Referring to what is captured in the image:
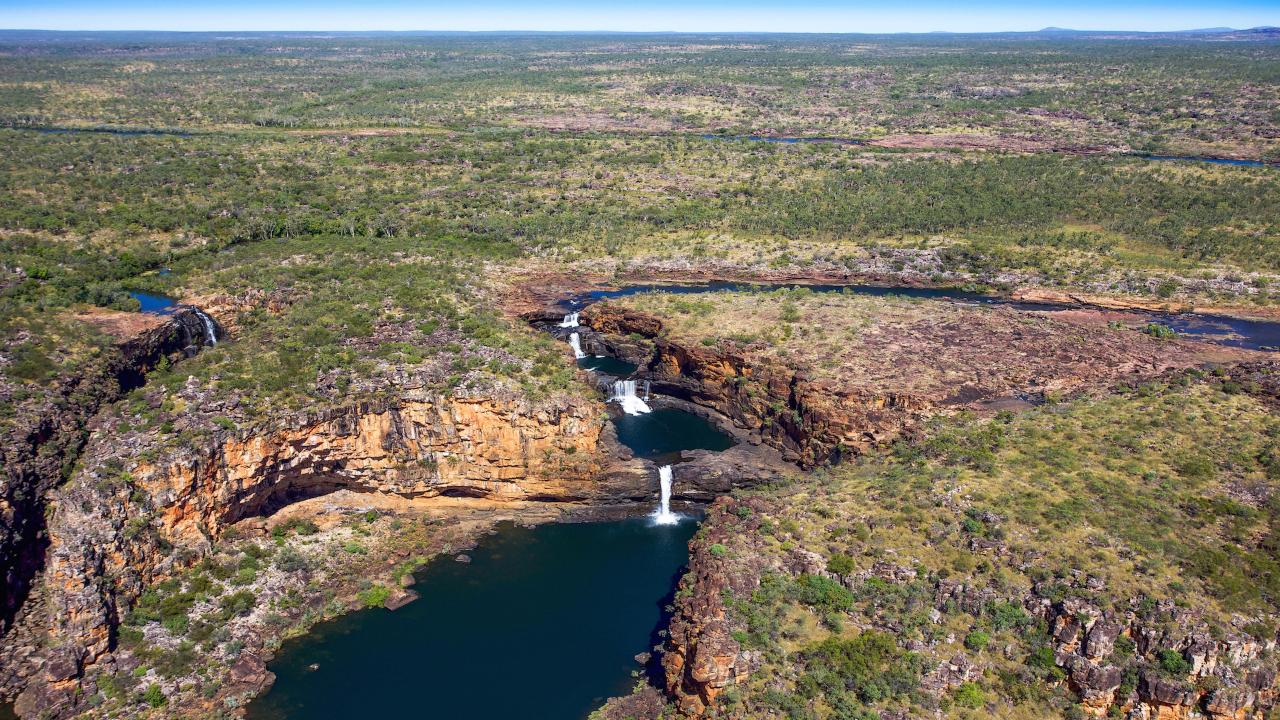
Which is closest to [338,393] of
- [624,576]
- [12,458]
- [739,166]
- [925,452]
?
[12,458]

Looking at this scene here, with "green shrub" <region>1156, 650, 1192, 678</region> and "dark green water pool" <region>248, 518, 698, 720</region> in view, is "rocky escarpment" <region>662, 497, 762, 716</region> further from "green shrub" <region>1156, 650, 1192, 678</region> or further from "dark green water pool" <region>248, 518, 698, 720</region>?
"green shrub" <region>1156, 650, 1192, 678</region>

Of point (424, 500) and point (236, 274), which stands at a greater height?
point (236, 274)

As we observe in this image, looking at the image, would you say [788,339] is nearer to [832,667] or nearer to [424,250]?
[832,667]

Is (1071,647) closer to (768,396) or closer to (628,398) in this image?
(768,396)

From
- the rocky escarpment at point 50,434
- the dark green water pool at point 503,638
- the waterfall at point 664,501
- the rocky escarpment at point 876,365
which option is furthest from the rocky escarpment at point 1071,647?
the rocky escarpment at point 50,434

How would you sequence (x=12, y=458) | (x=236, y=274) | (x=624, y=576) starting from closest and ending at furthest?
(x=12, y=458) → (x=624, y=576) → (x=236, y=274)

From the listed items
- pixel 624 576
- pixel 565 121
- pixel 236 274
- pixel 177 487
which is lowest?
pixel 624 576

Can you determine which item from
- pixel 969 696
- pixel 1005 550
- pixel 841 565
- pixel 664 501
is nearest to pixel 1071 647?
pixel 969 696

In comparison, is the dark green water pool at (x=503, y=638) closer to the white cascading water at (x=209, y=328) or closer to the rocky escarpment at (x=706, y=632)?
the rocky escarpment at (x=706, y=632)

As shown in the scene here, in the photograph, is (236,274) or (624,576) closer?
(624,576)
